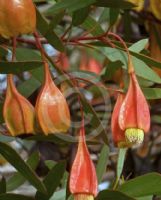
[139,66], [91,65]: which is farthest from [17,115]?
[91,65]

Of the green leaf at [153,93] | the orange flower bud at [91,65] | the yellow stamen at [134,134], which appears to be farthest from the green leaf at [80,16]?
the orange flower bud at [91,65]

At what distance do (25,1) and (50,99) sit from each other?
0.15 m

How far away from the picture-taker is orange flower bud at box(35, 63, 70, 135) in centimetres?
99

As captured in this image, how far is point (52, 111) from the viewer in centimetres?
99

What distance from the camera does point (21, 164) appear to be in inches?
42.9

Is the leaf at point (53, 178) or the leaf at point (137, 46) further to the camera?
the leaf at point (137, 46)

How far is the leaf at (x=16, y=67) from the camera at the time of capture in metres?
1.04

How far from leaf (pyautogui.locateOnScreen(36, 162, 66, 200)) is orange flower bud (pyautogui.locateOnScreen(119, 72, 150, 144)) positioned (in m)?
0.17

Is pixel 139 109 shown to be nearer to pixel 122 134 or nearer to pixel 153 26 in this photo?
pixel 122 134

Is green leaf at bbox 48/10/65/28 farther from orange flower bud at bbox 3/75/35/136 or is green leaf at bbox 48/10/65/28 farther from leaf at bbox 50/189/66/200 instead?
leaf at bbox 50/189/66/200

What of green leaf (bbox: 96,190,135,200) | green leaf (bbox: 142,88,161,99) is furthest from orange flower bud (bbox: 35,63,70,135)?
green leaf (bbox: 142,88,161,99)

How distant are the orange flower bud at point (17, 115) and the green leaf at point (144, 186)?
0.22 m

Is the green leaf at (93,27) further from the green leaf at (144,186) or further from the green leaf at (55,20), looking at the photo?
the green leaf at (144,186)

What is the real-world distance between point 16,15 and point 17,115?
0.50 ft
